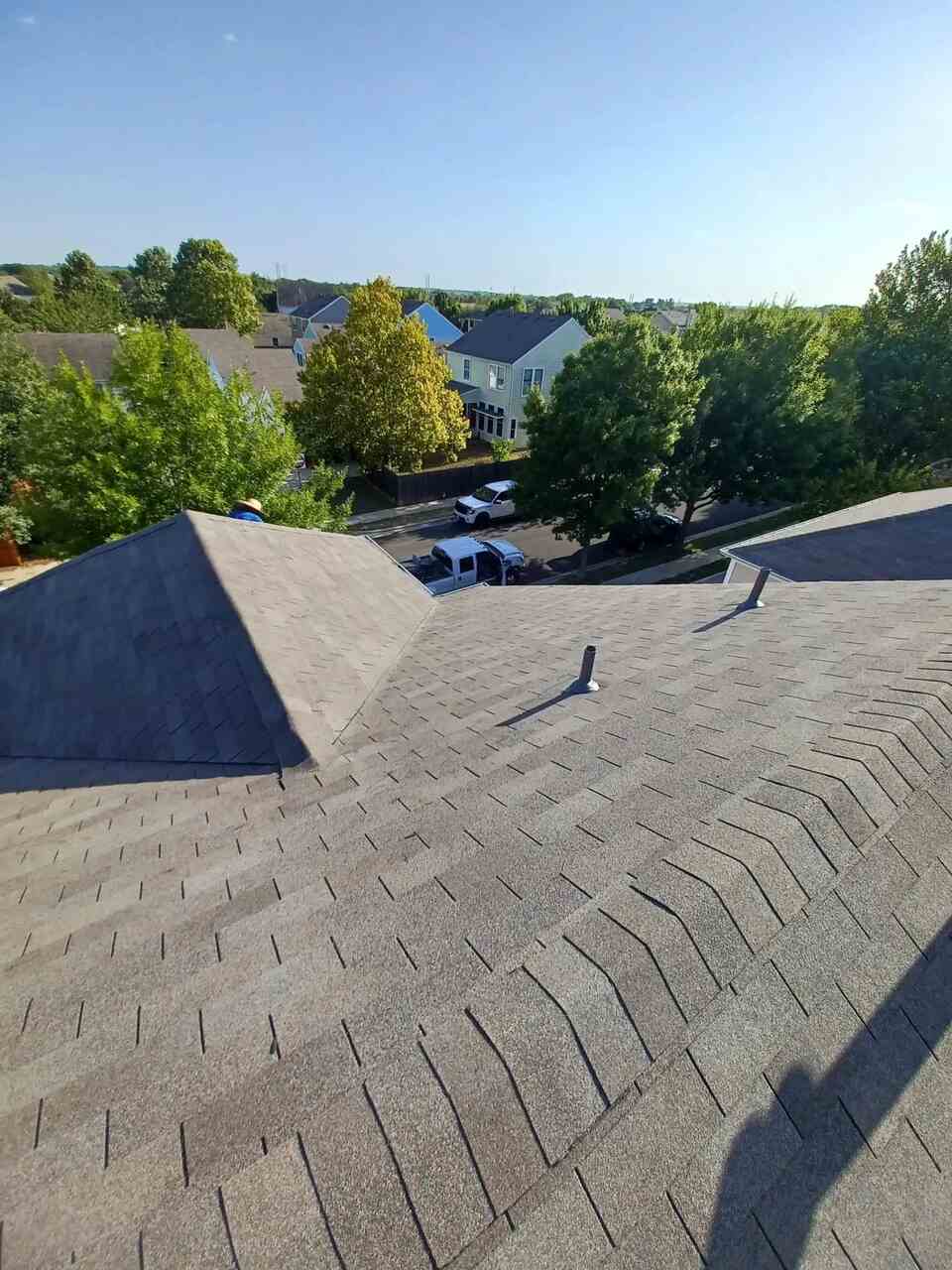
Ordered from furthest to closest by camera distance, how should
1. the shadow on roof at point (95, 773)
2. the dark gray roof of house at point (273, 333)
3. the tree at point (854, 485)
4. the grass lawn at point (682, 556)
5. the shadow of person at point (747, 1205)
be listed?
1. the dark gray roof of house at point (273, 333)
2. the tree at point (854, 485)
3. the grass lawn at point (682, 556)
4. the shadow on roof at point (95, 773)
5. the shadow of person at point (747, 1205)

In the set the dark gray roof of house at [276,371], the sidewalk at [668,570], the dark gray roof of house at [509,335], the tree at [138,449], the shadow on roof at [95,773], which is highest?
the dark gray roof of house at [509,335]

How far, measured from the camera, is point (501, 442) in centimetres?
3231

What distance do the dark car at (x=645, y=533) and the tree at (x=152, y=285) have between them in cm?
5422

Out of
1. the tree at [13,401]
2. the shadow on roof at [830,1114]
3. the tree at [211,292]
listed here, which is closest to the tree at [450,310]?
the tree at [211,292]

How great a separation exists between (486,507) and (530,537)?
2609 millimetres

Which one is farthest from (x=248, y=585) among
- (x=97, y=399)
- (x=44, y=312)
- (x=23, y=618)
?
(x=44, y=312)

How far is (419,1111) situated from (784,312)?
2694cm

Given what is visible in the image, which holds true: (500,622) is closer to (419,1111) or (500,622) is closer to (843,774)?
(843,774)

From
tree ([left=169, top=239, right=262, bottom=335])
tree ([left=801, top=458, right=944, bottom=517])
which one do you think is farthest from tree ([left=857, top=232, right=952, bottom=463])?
tree ([left=169, top=239, right=262, bottom=335])

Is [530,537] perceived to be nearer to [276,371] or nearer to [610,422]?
[610,422]

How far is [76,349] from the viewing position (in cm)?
3941

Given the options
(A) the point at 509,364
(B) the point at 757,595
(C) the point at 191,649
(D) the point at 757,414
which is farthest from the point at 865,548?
(A) the point at 509,364

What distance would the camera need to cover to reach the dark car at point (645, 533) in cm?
2377

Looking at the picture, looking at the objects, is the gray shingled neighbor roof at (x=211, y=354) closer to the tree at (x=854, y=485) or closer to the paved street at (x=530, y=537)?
the paved street at (x=530, y=537)
